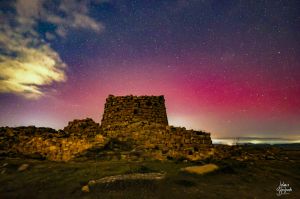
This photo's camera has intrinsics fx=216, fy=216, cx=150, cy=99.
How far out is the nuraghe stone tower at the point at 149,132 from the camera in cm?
1330

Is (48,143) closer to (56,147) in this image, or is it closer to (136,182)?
(56,147)

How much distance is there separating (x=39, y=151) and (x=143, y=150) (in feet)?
20.6

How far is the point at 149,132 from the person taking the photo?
1390 cm

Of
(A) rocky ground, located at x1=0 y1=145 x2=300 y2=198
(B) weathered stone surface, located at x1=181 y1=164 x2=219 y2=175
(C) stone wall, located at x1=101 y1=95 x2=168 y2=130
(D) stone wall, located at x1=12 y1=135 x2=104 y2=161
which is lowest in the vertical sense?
(A) rocky ground, located at x1=0 y1=145 x2=300 y2=198

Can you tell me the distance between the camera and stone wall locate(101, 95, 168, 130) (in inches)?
652

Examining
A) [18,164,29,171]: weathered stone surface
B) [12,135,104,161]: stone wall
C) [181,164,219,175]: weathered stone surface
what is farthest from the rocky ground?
[12,135,104,161]: stone wall

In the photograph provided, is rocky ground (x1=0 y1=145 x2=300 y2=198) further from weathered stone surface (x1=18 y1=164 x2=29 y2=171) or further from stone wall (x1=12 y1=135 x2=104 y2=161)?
stone wall (x1=12 y1=135 x2=104 y2=161)

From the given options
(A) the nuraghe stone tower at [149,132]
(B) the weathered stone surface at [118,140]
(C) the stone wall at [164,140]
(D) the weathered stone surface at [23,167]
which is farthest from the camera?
(A) the nuraghe stone tower at [149,132]

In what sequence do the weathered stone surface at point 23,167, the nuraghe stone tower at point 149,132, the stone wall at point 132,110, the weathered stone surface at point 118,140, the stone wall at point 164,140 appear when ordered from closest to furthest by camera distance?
the weathered stone surface at point 23,167 < the weathered stone surface at point 118,140 < the stone wall at point 164,140 < the nuraghe stone tower at point 149,132 < the stone wall at point 132,110

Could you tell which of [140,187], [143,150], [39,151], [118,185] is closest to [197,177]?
[140,187]

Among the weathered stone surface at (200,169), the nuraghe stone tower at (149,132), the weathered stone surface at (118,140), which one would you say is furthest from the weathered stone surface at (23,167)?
the weathered stone surface at (200,169)

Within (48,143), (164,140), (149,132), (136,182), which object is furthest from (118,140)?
(136,182)

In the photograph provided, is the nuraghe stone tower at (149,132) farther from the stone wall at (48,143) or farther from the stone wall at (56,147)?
the stone wall at (56,147)

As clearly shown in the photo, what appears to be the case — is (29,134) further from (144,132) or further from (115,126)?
(144,132)
